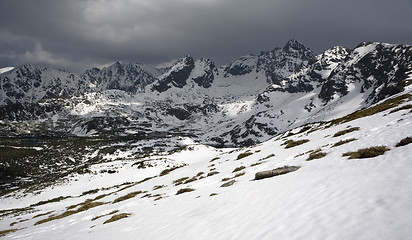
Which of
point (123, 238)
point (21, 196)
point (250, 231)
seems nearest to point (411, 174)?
point (250, 231)

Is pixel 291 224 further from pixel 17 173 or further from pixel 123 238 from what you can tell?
pixel 17 173

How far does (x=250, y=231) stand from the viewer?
846 centimetres

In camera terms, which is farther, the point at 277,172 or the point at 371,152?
the point at 277,172

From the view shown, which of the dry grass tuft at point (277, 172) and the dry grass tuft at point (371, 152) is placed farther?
the dry grass tuft at point (277, 172)

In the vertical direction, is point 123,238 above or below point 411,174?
below

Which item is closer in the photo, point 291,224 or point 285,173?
point 291,224

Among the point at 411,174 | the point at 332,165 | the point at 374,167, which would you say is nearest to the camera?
the point at 411,174

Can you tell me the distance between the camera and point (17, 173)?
640ft

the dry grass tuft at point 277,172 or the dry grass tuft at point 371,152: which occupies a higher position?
the dry grass tuft at point 371,152

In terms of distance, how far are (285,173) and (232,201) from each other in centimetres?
511

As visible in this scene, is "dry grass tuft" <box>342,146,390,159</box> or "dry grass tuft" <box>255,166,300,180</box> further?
"dry grass tuft" <box>255,166,300,180</box>

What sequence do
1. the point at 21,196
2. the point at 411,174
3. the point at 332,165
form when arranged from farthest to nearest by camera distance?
the point at 21,196 → the point at 332,165 → the point at 411,174

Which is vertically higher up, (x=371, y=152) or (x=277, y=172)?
(x=371, y=152)

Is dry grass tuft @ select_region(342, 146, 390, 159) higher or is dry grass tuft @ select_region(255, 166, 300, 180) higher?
dry grass tuft @ select_region(342, 146, 390, 159)
